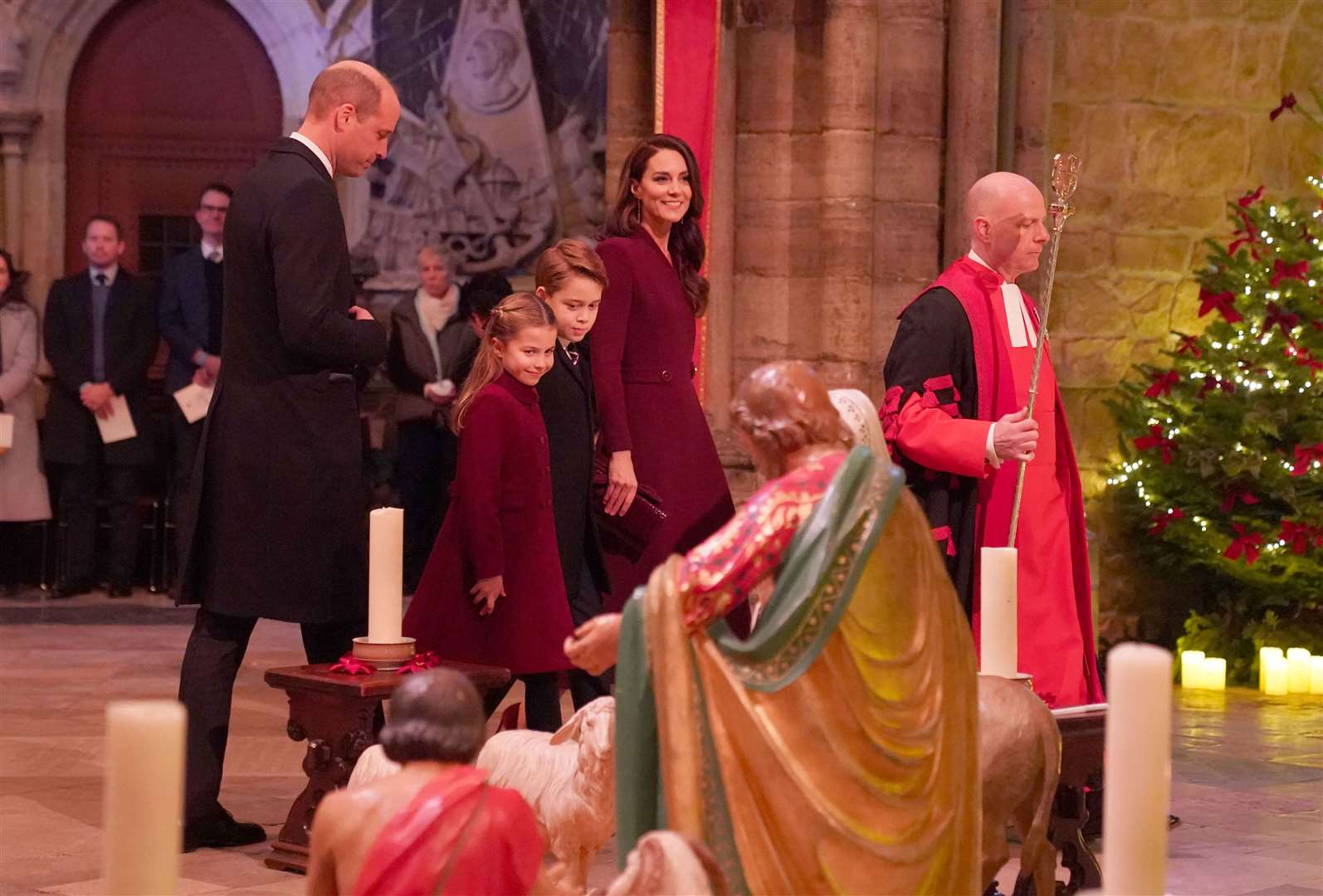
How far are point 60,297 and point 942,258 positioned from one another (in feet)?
14.6

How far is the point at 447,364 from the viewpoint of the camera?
10.6 m

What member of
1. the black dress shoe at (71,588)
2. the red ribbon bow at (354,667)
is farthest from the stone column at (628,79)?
the red ribbon bow at (354,667)

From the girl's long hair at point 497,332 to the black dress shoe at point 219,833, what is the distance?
1.11 m

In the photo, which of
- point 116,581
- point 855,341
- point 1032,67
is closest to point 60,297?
point 116,581

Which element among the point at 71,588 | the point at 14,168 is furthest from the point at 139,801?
the point at 14,168

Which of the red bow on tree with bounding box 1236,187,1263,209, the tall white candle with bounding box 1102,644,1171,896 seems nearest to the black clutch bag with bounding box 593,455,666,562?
the tall white candle with bounding box 1102,644,1171,896

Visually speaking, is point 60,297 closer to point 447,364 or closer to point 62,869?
point 447,364

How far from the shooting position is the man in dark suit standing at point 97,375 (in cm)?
1027

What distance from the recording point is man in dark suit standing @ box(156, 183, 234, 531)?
10258 millimetres

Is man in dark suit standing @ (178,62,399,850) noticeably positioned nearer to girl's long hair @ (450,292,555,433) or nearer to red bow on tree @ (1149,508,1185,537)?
girl's long hair @ (450,292,555,433)

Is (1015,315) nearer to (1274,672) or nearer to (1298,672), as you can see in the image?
(1274,672)

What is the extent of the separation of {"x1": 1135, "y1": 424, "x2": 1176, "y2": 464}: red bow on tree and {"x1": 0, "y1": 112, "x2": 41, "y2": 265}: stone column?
6.43 meters

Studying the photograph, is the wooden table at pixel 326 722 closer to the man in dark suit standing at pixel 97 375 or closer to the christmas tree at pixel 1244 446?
the christmas tree at pixel 1244 446

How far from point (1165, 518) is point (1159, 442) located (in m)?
0.31
